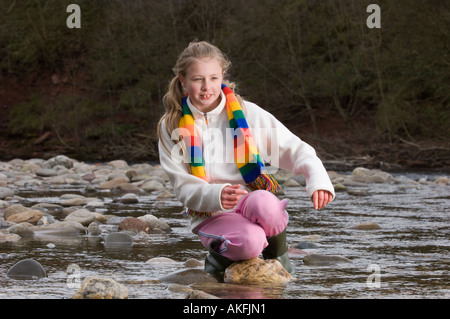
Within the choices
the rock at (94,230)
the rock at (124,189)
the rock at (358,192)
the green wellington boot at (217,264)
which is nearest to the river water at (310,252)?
the rock at (94,230)


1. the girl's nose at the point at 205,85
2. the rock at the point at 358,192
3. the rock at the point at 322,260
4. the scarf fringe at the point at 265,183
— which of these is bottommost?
the rock at the point at 322,260

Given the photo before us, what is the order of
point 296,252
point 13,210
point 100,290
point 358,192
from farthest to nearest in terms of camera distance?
1. point 358,192
2. point 13,210
3. point 296,252
4. point 100,290

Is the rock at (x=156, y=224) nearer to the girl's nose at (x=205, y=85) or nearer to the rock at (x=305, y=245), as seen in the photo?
the rock at (x=305, y=245)

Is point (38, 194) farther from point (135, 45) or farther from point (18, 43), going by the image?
point (18, 43)

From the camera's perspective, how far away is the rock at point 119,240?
460 cm

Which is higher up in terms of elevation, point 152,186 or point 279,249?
point 152,186

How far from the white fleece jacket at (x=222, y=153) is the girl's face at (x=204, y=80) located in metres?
0.07

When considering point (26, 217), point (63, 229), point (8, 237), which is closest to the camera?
point (8, 237)

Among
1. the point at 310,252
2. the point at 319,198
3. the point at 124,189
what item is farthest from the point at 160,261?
the point at 124,189

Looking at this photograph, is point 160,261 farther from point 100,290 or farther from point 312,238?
point 312,238

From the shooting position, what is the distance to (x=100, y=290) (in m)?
2.89

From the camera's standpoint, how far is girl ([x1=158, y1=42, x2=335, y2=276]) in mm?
3441

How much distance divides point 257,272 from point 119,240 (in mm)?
1504
